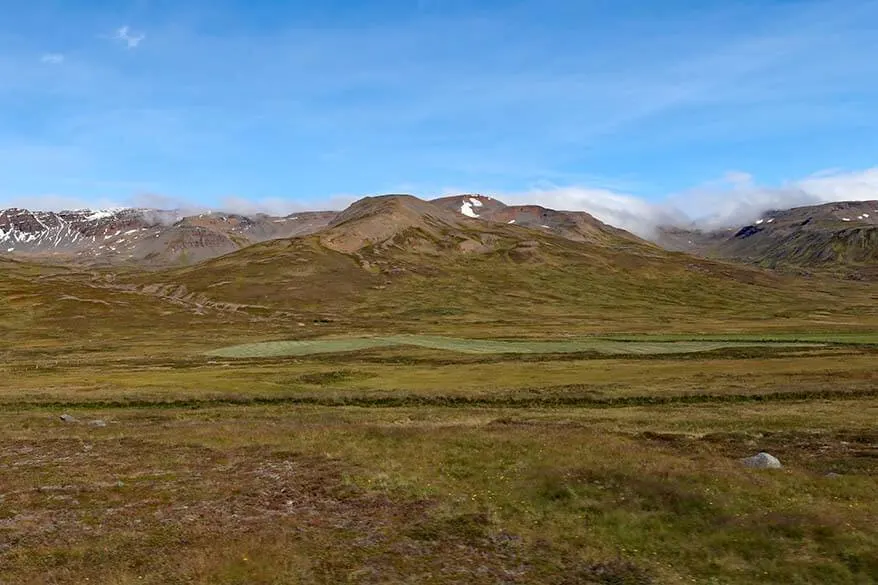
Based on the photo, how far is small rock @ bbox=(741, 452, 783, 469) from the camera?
37.0 meters

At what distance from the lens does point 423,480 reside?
37.5 m

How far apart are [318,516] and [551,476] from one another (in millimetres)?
12541

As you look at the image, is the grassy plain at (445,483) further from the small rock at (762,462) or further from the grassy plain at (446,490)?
the small rock at (762,462)

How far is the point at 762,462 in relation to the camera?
37.3m

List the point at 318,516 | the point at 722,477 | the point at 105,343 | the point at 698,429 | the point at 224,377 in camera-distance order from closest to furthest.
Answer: the point at 318,516 → the point at 722,477 → the point at 698,429 → the point at 224,377 → the point at 105,343

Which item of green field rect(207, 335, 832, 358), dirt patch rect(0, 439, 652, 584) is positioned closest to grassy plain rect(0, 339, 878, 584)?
dirt patch rect(0, 439, 652, 584)

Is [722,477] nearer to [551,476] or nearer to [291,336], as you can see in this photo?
[551,476]

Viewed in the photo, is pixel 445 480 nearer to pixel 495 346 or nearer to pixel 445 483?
pixel 445 483

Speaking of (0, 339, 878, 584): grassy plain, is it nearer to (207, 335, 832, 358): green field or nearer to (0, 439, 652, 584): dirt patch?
(0, 439, 652, 584): dirt patch

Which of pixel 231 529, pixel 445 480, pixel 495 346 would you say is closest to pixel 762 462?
pixel 445 480

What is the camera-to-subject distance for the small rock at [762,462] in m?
37.0

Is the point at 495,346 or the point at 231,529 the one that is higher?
the point at 231,529

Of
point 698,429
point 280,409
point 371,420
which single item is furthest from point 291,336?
point 698,429

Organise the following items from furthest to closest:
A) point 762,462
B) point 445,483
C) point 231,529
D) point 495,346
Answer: point 495,346 < point 762,462 < point 445,483 < point 231,529
